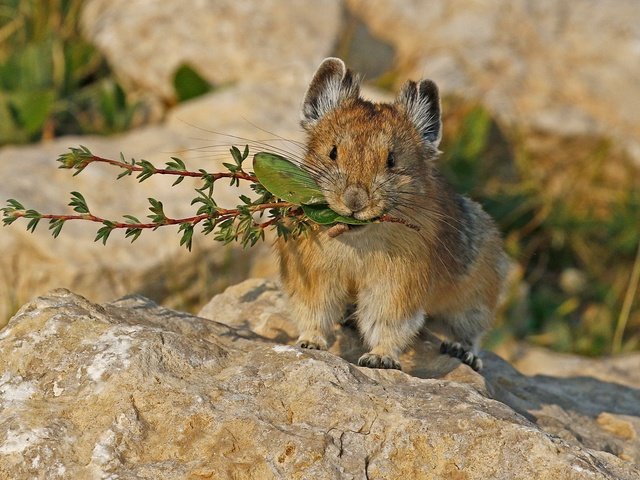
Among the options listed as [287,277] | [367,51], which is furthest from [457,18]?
[287,277]

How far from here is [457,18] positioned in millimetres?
15047

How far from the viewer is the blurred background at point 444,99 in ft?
40.1

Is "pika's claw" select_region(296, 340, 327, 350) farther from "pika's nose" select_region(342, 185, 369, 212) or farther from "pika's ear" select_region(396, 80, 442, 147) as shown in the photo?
"pika's ear" select_region(396, 80, 442, 147)

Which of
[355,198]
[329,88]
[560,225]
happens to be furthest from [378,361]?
[560,225]

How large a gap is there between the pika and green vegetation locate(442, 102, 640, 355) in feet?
18.8

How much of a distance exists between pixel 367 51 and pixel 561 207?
359cm

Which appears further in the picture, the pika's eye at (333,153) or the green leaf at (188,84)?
the green leaf at (188,84)

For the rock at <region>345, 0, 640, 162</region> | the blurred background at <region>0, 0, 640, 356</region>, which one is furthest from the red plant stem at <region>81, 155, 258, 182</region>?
the rock at <region>345, 0, 640, 162</region>

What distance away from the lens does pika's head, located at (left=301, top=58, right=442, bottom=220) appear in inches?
229

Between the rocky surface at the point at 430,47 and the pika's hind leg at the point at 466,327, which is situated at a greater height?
the rocky surface at the point at 430,47

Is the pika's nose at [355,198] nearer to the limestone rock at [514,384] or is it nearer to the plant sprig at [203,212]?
the plant sprig at [203,212]

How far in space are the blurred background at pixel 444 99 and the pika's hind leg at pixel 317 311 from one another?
Answer: 4.49m

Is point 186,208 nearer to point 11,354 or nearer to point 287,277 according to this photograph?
point 287,277

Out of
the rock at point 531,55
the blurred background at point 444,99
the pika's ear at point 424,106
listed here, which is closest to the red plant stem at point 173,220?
the pika's ear at point 424,106
